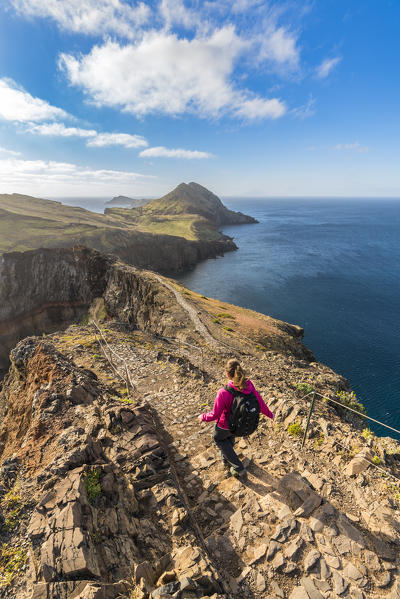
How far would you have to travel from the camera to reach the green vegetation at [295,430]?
9188 millimetres

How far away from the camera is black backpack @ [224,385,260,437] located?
→ 683 centimetres

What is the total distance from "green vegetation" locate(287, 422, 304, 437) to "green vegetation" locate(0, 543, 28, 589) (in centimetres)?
762

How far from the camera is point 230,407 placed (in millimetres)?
7141

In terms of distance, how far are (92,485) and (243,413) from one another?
148 inches

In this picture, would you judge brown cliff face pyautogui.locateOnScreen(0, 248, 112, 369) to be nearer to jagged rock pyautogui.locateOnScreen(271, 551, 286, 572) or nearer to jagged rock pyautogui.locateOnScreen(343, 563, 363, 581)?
jagged rock pyautogui.locateOnScreen(271, 551, 286, 572)

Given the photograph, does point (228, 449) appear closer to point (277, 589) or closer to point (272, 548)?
point (272, 548)

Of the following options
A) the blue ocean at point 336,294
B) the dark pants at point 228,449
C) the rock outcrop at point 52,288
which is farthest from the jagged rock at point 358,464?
the rock outcrop at point 52,288

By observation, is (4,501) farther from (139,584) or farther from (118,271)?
(118,271)

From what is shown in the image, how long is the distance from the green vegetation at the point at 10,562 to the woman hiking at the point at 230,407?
4.28 meters

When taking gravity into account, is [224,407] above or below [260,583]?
above

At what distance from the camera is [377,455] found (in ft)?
25.5

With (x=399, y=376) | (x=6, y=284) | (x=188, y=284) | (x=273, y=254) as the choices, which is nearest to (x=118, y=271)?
(x=6, y=284)

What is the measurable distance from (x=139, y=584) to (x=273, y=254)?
133 meters

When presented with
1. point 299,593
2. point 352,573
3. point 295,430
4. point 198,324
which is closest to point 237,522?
point 299,593
